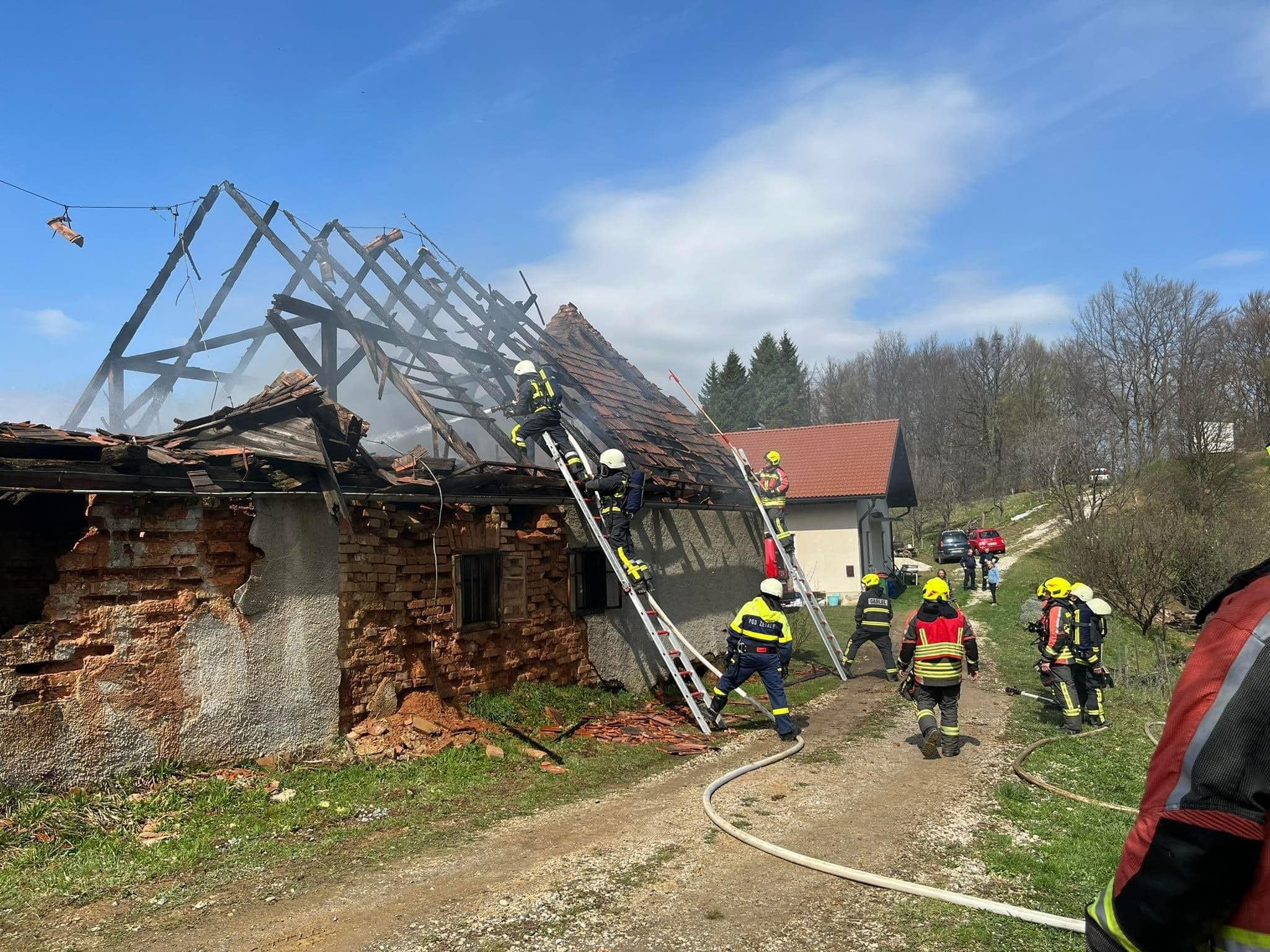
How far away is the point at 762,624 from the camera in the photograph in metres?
9.04

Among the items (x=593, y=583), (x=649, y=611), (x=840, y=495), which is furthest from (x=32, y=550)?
(x=840, y=495)

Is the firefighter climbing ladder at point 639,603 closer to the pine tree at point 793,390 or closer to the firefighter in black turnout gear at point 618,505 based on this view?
the firefighter in black turnout gear at point 618,505

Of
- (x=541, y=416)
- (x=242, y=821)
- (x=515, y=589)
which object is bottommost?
(x=242, y=821)

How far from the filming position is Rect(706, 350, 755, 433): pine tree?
5616 cm

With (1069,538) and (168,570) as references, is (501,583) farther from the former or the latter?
(1069,538)

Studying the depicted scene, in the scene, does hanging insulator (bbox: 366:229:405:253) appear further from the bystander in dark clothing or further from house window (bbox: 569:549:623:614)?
the bystander in dark clothing

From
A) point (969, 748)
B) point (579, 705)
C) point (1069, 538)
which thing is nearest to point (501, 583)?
point (579, 705)

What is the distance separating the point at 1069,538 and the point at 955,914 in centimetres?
1779

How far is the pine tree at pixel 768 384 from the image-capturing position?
56.3 m

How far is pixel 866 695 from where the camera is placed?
11.9 m

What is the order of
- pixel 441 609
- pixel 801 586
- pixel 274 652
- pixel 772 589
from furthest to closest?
pixel 801 586, pixel 772 589, pixel 441 609, pixel 274 652

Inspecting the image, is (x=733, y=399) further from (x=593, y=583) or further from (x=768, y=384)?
(x=593, y=583)

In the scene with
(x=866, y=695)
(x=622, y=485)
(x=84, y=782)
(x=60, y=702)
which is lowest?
(x=866, y=695)

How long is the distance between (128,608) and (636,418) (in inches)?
329
